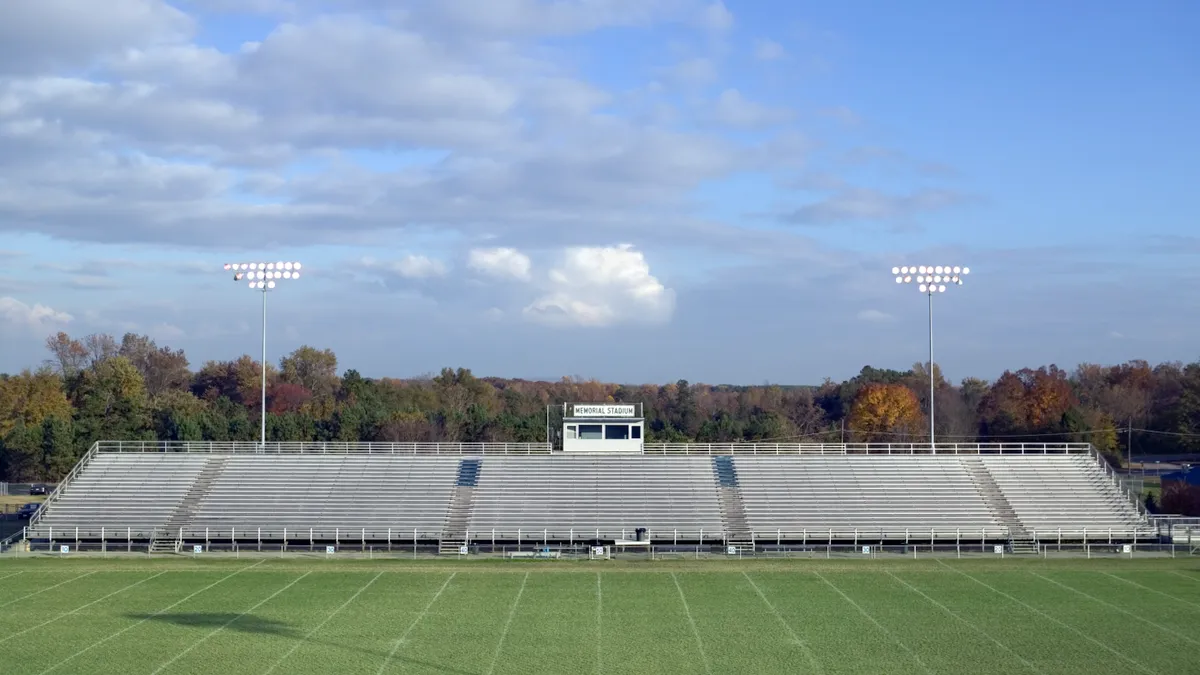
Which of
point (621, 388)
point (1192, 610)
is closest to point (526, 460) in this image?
point (1192, 610)

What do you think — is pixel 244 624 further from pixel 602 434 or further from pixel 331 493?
pixel 602 434

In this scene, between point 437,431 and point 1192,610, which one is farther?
point 437,431

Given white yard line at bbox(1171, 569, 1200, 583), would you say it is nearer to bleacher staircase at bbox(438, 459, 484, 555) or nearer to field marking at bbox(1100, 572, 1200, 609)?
field marking at bbox(1100, 572, 1200, 609)

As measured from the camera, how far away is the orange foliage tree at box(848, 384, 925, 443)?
8150 cm

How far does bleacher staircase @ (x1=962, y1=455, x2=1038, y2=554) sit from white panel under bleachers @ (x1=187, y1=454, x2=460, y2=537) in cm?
2140

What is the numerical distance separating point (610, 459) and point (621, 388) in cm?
11409

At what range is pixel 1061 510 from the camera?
1689 inches

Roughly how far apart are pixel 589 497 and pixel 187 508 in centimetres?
1575

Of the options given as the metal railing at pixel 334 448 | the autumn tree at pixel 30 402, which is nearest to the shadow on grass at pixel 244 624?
the metal railing at pixel 334 448

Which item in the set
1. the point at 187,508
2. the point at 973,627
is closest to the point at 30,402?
the point at 187,508

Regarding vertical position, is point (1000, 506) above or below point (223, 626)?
above

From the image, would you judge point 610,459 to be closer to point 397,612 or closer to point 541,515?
point 541,515

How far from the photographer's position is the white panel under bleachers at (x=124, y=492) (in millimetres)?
41531

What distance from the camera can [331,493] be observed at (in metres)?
44.0
